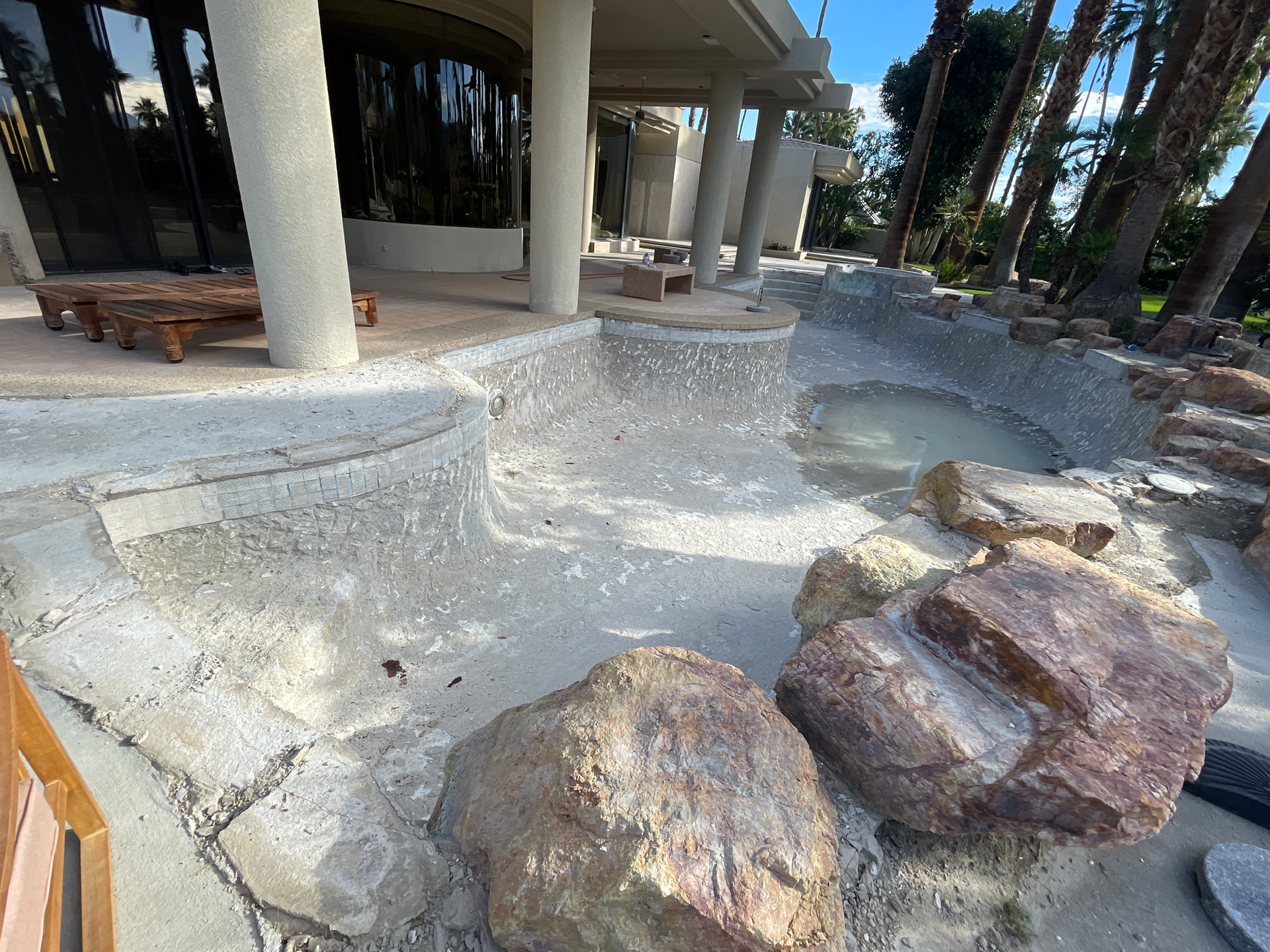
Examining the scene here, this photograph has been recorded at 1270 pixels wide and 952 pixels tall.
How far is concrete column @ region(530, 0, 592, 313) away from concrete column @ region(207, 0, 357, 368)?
8.08ft

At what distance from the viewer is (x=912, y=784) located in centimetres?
185

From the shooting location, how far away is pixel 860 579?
2.88 m

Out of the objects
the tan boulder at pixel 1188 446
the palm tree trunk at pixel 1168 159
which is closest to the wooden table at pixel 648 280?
the tan boulder at pixel 1188 446

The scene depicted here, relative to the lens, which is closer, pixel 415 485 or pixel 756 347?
pixel 415 485

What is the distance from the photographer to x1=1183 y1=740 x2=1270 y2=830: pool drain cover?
2.32m

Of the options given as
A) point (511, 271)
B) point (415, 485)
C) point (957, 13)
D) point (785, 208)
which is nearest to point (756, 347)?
point (511, 271)

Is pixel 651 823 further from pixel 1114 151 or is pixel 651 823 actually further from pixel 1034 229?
pixel 1034 229

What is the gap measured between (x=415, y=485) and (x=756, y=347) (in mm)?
5607

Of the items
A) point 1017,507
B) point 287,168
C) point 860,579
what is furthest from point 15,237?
point 1017,507

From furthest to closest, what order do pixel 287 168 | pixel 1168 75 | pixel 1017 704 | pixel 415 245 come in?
pixel 1168 75
pixel 415 245
pixel 287 168
pixel 1017 704

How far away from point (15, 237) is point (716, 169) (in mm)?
9148

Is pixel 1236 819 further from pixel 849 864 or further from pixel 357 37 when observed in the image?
pixel 357 37

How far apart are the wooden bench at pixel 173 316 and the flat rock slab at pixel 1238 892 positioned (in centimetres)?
569

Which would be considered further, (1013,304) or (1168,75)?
(1013,304)
